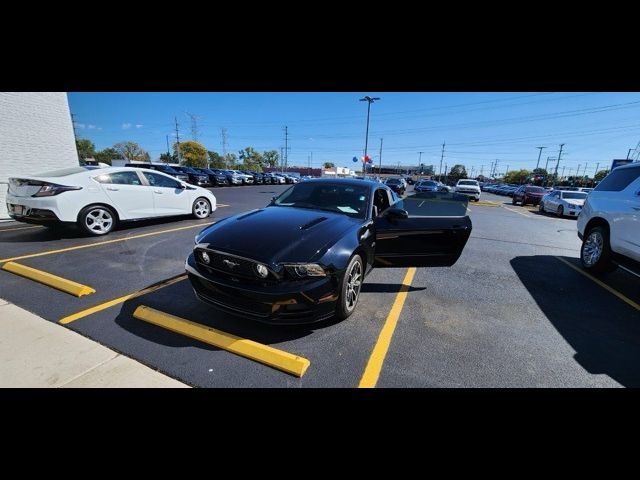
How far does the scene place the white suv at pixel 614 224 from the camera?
4117 mm

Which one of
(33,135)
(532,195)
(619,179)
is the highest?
(33,135)

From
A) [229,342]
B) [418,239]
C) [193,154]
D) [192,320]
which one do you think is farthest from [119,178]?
[193,154]

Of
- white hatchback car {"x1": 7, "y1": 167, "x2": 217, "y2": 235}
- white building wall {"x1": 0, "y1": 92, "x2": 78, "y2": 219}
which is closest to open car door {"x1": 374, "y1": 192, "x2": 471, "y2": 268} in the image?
white hatchback car {"x1": 7, "y1": 167, "x2": 217, "y2": 235}

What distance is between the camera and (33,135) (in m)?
9.30

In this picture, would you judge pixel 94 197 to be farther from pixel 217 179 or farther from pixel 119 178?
pixel 217 179

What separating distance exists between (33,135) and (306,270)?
39.2ft

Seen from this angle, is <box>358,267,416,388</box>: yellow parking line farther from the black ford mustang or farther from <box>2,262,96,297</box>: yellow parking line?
<box>2,262,96,297</box>: yellow parking line

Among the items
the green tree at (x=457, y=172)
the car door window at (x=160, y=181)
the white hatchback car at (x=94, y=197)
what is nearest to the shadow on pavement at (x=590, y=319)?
the white hatchback car at (x=94, y=197)

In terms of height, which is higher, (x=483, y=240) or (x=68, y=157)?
(x=68, y=157)

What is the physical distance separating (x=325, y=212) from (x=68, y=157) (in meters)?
11.4
